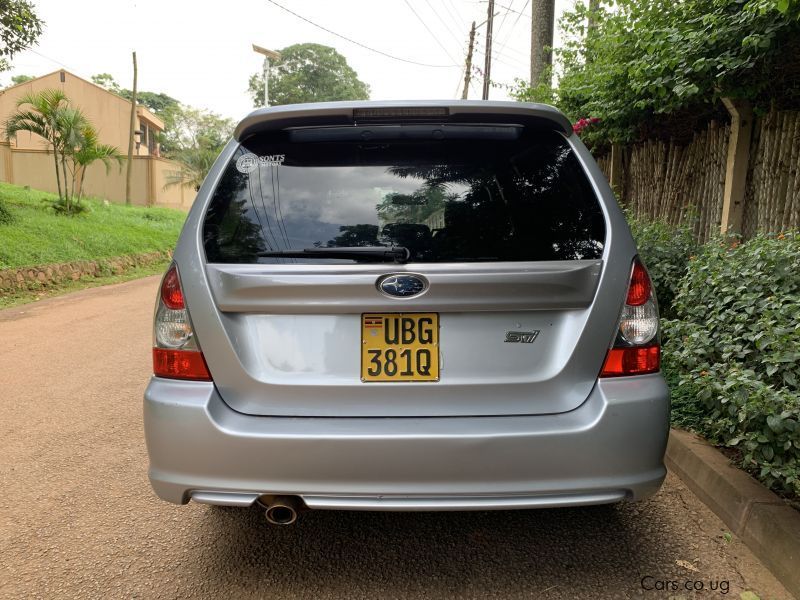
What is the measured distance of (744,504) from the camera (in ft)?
8.22

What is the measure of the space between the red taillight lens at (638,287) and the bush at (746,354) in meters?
0.79

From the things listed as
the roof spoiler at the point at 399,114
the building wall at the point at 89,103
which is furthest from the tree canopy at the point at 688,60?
the building wall at the point at 89,103

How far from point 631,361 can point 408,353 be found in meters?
0.73

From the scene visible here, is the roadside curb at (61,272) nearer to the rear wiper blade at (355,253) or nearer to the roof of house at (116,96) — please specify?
the rear wiper blade at (355,253)

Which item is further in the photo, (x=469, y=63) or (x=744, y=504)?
(x=469, y=63)

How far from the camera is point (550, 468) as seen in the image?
1.93 m

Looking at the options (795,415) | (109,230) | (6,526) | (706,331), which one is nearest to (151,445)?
(6,526)

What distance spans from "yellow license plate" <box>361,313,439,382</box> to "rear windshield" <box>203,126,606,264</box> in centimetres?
20

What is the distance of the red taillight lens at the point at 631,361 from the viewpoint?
203 centimetres

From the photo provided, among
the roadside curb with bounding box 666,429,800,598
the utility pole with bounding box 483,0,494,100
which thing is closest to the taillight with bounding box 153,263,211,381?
the roadside curb with bounding box 666,429,800,598

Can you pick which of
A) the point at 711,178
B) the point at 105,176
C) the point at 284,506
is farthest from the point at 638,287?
the point at 105,176

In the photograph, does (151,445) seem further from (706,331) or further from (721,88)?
(721,88)

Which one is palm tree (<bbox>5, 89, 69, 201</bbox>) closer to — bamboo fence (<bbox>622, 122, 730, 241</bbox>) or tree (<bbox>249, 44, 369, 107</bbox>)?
bamboo fence (<bbox>622, 122, 730, 241</bbox>)

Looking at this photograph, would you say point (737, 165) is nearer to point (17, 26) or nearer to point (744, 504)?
point (744, 504)
